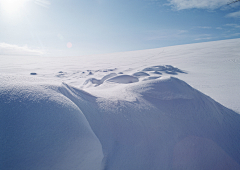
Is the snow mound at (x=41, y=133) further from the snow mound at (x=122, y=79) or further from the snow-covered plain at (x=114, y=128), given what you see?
the snow mound at (x=122, y=79)

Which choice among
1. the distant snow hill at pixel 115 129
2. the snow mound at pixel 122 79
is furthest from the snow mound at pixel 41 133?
the snow mound at pixel 122 79

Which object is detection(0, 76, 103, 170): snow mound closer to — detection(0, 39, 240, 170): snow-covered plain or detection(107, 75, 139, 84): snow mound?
detection(0, 39, 240, 170): snow-covered plain

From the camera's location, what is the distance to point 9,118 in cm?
70

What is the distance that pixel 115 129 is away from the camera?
105cm

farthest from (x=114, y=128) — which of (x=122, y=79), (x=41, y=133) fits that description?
(x=122, y=79)

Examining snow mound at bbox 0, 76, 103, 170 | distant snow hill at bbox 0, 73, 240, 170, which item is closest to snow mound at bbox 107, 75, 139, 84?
distant snow hill at bbox 0, 73, 240, 170

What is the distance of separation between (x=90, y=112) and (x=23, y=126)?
17.7 inches

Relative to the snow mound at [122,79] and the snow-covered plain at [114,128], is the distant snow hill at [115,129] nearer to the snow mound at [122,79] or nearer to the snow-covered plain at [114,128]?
the snow-covered plain at [114,128]

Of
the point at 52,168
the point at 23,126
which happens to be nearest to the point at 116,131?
the point at 52,168

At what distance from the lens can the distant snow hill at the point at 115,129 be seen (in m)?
0.69

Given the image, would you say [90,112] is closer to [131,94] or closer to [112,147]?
[112,147]

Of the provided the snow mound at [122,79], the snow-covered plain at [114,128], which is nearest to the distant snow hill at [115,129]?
the snow-covered plain at [114,128]

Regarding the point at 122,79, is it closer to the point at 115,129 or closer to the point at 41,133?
the point at 115,129

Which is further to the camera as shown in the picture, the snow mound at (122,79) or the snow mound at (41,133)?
the snow mound at (122,79)
